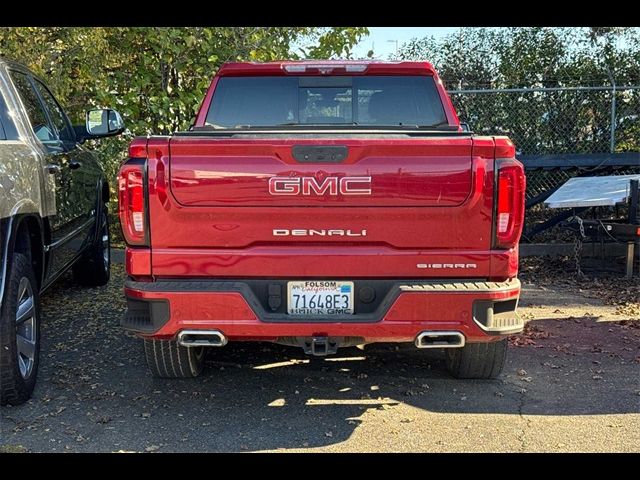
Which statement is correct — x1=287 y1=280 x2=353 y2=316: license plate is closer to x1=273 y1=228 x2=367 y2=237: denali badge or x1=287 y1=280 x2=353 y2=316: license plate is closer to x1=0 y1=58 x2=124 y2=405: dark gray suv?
x1=273 y1=228 x2=367 y2=237: denali badge

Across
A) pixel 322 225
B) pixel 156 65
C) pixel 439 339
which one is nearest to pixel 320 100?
pixel 322 225

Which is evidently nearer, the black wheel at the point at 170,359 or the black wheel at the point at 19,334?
the black wheel at the point at 19,334

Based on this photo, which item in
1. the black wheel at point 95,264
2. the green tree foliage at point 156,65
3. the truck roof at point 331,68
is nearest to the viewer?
the truck roof at point 331,68

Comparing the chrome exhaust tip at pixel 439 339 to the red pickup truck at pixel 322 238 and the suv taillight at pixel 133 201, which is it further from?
the suv taillight at pixel 133 201

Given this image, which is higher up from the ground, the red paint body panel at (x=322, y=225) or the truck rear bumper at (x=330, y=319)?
the red paint body panel at (x=322, y=225)

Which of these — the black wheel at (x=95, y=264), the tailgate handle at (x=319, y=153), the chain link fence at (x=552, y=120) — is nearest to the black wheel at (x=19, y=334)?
the tailgate handle at (x=319, y=153)

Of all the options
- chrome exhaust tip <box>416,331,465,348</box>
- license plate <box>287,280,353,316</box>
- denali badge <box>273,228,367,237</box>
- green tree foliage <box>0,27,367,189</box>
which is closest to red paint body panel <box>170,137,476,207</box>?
denali badge <box>273,228,367,237</box>

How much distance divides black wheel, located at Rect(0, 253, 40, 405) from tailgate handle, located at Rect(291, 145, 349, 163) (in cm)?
182

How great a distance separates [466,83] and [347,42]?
227 centimetres

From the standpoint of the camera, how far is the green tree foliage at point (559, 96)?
943cm

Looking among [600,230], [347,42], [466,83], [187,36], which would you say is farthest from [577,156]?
[187,36]

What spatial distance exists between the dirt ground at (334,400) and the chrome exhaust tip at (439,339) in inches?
19.7

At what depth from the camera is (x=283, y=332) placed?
337cm
